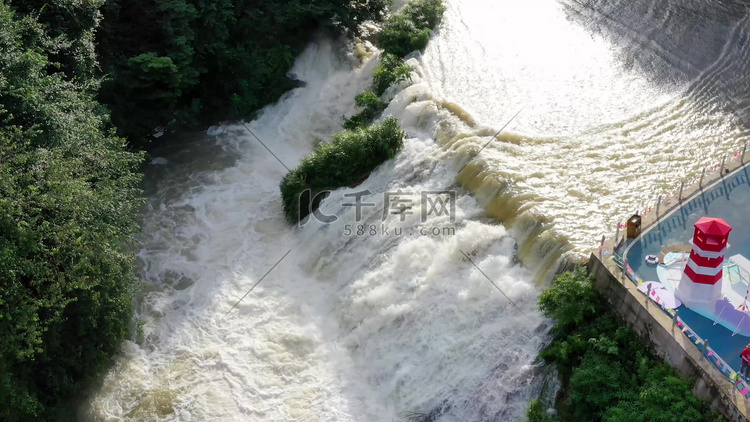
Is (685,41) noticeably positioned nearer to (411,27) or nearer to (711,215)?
(411,27)

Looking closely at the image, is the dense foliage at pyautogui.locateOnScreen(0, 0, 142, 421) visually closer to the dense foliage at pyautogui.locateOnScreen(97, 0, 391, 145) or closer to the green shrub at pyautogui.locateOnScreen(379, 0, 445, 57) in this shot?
the dense foliage at pyautogui.locateOnScreen(97, 0, 391, 145)

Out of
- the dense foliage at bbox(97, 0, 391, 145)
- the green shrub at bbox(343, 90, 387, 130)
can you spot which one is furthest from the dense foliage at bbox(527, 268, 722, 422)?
the dense foliage at bbox(97, 0, 391, 145)

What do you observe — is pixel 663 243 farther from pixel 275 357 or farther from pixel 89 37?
pixel 89 37

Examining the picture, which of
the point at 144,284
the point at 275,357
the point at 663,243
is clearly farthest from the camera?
the point at 144,284

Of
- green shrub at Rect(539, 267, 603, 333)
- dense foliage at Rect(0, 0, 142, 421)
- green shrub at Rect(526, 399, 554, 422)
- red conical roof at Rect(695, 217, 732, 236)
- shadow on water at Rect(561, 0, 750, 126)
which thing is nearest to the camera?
red conical roof at Rect(695, 217, 732, 236)

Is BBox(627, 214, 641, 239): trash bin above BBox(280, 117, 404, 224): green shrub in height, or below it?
above

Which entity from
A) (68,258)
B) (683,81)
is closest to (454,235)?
(68,258)

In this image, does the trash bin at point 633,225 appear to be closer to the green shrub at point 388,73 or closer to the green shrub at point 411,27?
the green shrub at point 388,73
